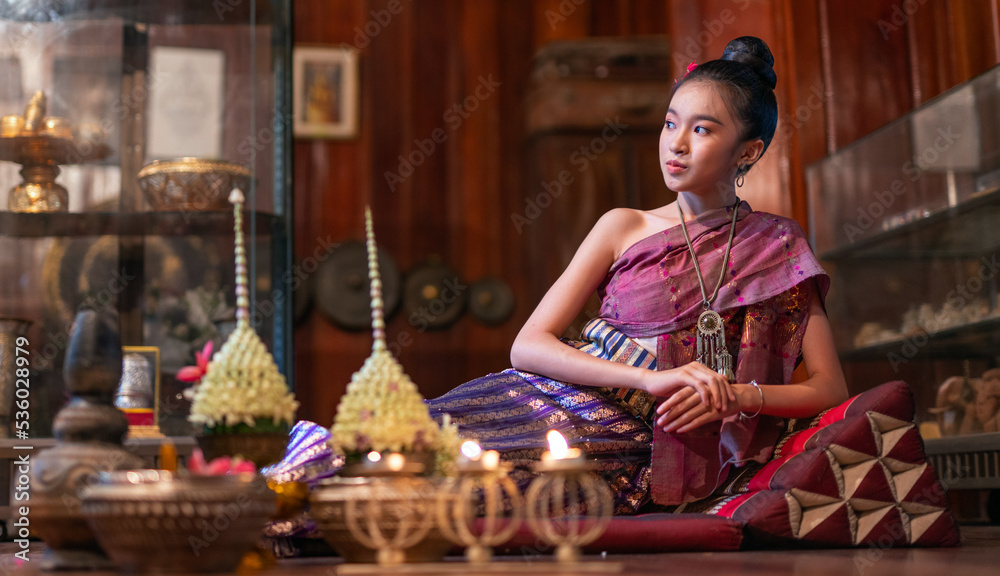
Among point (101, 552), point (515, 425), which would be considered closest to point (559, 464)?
point (101, 552)

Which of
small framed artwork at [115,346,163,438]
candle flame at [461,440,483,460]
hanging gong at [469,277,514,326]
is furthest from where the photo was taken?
hanging gong at [469,277,514,326]

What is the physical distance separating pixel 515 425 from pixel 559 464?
2.91 ft

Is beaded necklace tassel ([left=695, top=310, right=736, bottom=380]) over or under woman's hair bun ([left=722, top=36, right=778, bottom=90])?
under

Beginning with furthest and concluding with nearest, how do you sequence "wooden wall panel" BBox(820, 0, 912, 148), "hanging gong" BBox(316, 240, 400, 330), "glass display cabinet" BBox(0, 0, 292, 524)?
"hanging gong" BBox(316, 240, 400, 330)
"wooden wall panel" BBox(820, 0, 912, 148)
"glass display cabinet" BBox(0, 0, 292, 524)

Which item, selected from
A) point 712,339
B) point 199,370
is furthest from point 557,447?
point 712,339

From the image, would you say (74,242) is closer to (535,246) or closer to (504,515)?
(504,515)

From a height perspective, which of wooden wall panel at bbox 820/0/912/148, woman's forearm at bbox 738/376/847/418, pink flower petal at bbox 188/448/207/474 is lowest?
pink flower petal at bbox 188/448/207/474

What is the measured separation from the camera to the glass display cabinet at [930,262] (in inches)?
117

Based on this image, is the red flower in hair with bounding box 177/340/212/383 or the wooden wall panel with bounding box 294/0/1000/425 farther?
the wooden wall panel with bounding box 294/0/1000/425

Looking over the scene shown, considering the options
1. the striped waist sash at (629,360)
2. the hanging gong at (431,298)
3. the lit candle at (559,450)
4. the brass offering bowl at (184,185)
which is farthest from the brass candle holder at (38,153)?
the lit candle at (559,450)

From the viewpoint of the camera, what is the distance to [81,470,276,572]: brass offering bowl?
116cm

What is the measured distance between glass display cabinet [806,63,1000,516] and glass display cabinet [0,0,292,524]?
1946mm

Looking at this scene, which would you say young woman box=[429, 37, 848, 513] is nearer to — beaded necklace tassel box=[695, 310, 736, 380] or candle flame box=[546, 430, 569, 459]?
beaded necklace tassel box=[695, 310, 736, 380]

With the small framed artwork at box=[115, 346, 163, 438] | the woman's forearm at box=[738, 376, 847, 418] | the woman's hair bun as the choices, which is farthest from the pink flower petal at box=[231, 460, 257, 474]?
the small framed artwork at box=[115, 346, 163, 438]
